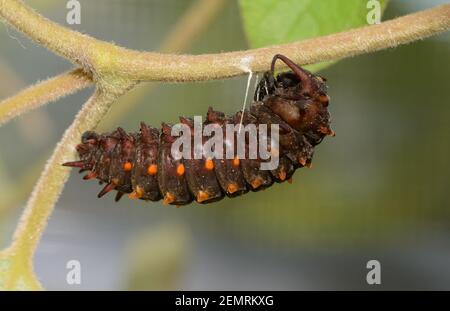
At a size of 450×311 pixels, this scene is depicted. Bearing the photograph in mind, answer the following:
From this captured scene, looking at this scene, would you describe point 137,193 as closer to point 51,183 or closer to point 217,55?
point 51,183

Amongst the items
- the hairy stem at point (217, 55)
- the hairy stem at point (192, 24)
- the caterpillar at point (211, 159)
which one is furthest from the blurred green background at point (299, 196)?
the hairy stem at point (217, 55)

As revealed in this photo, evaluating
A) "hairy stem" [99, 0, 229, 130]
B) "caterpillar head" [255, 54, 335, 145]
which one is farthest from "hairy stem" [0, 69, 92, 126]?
"hairy stem" [99, 0, 229, 130]

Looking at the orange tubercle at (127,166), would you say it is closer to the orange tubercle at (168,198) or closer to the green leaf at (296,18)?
the orange tubercle at (168,198)

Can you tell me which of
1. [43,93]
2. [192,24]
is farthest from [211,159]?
[192,24]

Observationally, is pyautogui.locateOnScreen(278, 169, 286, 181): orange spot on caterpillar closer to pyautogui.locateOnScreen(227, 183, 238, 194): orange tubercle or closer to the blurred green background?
pyautogui.locateOnScreen(227, 183, 238, 194): orange tubercle
